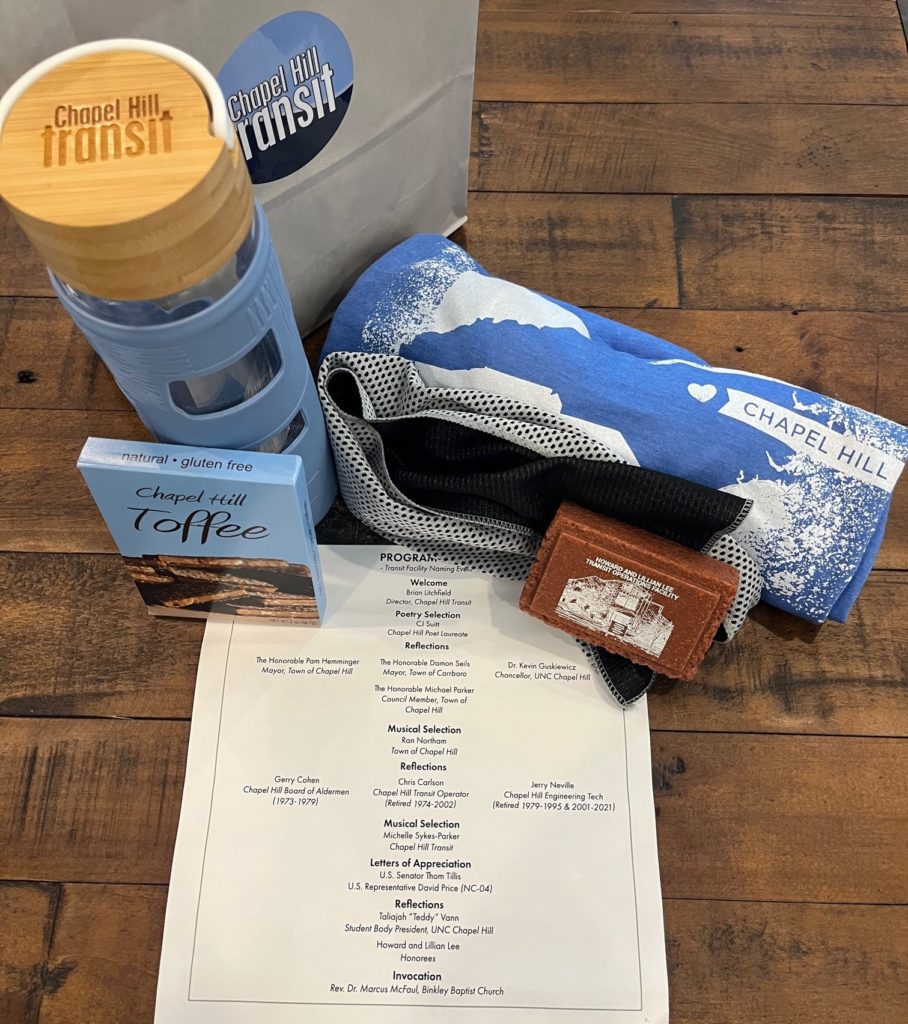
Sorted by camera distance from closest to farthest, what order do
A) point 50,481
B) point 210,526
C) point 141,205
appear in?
point 141,205, point 210,526, point 50,481

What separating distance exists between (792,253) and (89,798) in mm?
641

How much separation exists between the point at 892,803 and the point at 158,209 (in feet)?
1.73

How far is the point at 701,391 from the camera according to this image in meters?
0.59

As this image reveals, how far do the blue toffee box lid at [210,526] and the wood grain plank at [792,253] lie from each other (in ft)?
1.22

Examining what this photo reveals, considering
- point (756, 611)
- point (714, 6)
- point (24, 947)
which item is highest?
point (714, 6)

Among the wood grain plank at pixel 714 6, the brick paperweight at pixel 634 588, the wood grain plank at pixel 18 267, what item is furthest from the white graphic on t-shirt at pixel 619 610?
the wood grain plank at pixel 714 6

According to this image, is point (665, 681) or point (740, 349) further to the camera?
point (740, 349)

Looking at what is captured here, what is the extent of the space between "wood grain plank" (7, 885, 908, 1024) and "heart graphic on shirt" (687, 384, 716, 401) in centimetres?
30

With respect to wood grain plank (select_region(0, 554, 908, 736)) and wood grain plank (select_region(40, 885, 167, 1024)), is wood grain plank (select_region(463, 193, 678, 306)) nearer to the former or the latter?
wood grain plank (select_region(0, 554, 908, 736))

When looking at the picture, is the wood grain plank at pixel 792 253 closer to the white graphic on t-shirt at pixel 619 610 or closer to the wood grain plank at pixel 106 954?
the white graphic on t-shirt at pixel 619 610

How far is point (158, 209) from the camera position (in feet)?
1.23

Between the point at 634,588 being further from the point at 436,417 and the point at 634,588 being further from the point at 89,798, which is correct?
the point at 89,798

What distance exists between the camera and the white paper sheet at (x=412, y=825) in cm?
54

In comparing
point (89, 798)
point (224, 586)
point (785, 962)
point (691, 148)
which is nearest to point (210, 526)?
point (224, 586)
